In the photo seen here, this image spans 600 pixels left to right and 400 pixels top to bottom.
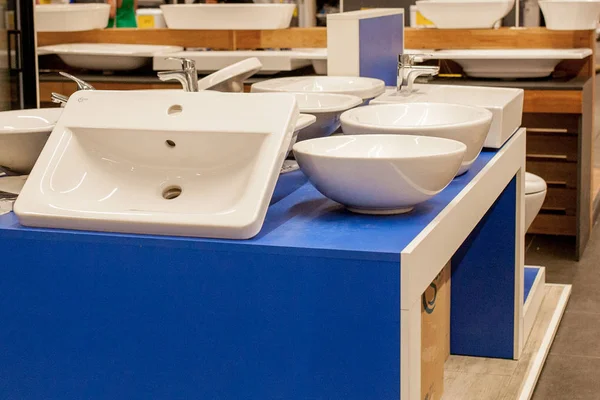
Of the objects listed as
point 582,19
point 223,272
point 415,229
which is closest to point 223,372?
point 223,272

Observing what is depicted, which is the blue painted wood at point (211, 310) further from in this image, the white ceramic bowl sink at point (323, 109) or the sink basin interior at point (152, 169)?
the white ceramic bowl sink at point (323, 109)

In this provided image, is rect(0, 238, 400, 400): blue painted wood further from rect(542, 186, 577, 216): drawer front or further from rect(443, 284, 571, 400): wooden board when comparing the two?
rect(542, 186, 577, 216): drawer front

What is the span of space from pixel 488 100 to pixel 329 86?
466 millimetres

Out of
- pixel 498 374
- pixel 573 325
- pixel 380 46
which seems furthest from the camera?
pixel 573 325

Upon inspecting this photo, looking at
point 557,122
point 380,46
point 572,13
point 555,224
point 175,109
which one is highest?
point 572,13

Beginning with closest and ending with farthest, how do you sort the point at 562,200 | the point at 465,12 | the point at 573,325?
1. the point at 573,325
2. the point at 465,12
3. the point at 562,200

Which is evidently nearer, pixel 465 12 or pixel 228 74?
pixel 228 74

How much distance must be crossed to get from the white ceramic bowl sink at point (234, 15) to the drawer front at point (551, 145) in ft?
4.14

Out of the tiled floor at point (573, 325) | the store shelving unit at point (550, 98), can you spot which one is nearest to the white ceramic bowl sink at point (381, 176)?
the tiled floor at point (573, 325)

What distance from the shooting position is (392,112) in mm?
2465

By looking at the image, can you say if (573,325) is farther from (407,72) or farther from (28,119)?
(28,119)

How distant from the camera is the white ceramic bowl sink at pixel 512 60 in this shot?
408 cm

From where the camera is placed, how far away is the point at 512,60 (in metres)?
4.14

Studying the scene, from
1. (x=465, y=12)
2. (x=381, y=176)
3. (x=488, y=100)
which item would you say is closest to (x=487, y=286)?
(x=488, y=100)
